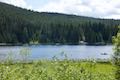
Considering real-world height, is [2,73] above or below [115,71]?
above

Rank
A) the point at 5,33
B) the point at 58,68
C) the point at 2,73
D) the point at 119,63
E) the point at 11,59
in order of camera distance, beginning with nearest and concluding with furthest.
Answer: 1. the point at 2,73
2. the point at 58,68
3. the point at 11,59
4. the point at 119,63
5. the point at 5,33

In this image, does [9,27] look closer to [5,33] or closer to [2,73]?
[5,33]

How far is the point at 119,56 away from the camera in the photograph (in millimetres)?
20172

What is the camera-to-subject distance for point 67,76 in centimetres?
1195

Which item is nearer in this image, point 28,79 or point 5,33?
point 28,79

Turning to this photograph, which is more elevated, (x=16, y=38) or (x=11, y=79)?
(x=11, y=79)

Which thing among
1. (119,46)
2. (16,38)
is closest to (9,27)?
(16,38)

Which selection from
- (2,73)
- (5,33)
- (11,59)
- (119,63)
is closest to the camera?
(2,73)

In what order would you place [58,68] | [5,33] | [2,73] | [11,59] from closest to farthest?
[2,73] < [58,68] < [11,59] < [5,33]

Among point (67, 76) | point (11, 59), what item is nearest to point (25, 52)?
point (11, 59)

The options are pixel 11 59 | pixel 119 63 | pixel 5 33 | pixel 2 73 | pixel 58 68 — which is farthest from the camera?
pixel 5 33

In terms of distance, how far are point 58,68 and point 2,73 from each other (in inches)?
87.4

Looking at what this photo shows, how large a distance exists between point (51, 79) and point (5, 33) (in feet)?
591

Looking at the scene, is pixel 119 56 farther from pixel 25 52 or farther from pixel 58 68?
pixel 58 68
